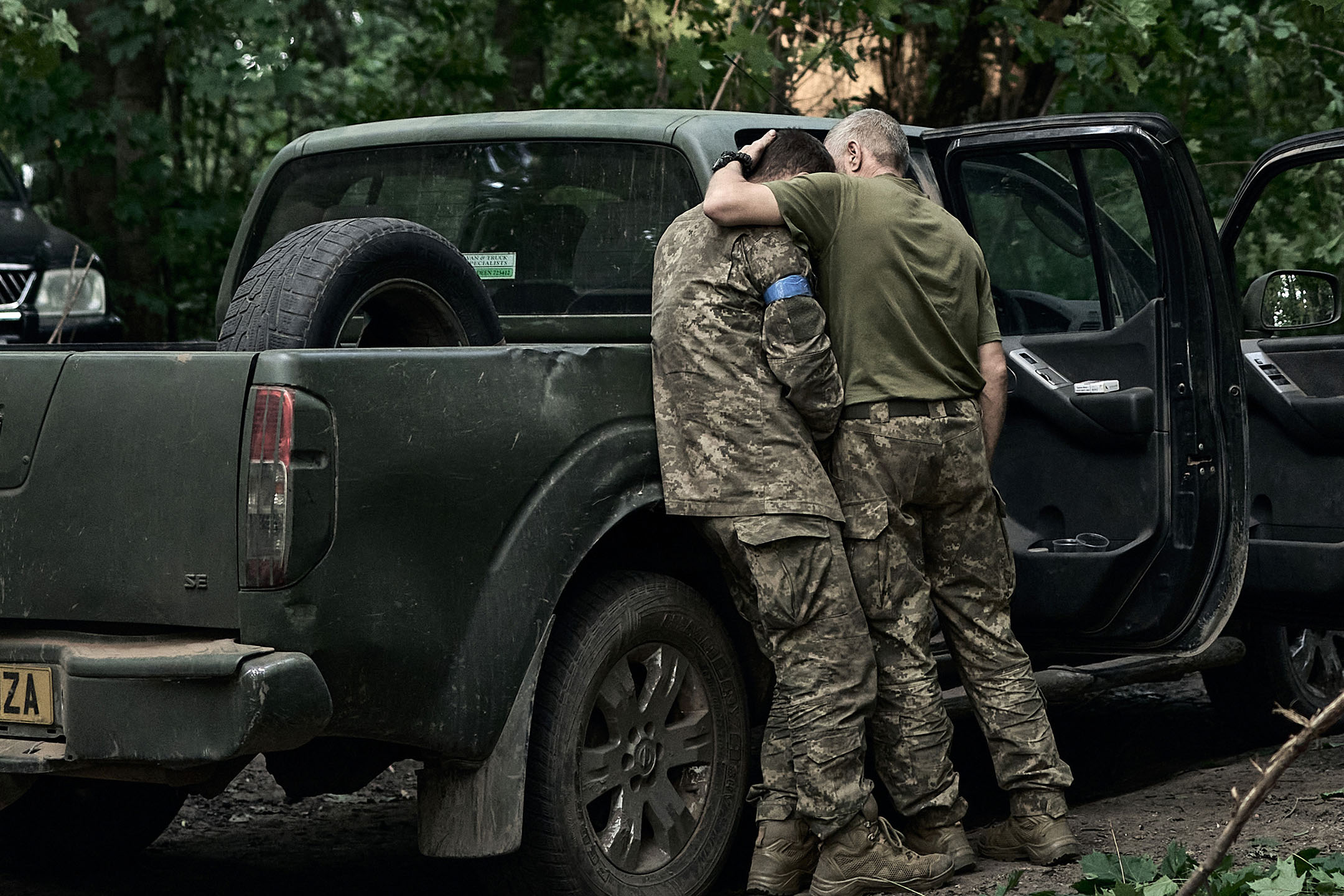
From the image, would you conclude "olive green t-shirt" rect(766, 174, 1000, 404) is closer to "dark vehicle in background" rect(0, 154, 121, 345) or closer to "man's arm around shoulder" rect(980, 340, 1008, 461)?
"man's arm around shoulder" rect(980, 340, 1008, 461)

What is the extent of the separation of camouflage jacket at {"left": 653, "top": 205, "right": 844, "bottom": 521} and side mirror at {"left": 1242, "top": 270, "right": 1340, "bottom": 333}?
6.18 ft

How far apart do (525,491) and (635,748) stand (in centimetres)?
74

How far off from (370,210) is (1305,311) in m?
2.91

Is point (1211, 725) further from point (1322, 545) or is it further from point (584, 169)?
point (584, 169)

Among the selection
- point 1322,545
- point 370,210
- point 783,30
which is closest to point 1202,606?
point 1322,545

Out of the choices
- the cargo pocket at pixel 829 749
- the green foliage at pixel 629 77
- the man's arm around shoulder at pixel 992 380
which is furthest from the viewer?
the green foliage at pixel 629 77

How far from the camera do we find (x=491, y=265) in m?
4.75

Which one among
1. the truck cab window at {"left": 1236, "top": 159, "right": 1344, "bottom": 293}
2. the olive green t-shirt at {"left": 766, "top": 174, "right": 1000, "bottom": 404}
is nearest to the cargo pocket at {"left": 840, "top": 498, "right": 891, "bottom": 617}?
the olive green t-shirt at {"left": 766, "top": 174, "right": 1000, "bottom": 404}

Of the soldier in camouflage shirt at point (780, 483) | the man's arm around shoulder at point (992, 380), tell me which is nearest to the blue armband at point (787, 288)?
the soldier in camouflage shirt at point (780, 483)

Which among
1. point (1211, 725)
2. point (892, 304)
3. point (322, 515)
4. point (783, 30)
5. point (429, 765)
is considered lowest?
point (1211, 725)

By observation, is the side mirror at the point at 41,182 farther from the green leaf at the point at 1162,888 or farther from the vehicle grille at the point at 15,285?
the green leaf at the point at 1162,888

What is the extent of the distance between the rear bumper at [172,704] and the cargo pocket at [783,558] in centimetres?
113

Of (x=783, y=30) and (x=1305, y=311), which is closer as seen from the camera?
(x=1305, y=311)

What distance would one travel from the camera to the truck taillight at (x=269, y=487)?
10.2 feet
